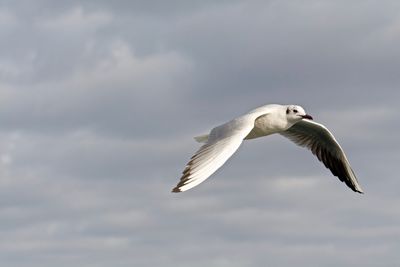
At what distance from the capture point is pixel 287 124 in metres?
21.6

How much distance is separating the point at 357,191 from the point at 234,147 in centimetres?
851

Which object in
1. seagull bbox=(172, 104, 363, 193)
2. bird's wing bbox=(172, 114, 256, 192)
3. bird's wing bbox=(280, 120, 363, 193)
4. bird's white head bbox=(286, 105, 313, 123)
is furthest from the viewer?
bird's wing bbox=(280, 120, 363, 193)

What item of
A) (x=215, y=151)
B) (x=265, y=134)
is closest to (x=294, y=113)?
(x=265, y=134)

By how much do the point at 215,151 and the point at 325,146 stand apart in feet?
29.3

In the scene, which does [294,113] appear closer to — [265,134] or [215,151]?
[265,134]

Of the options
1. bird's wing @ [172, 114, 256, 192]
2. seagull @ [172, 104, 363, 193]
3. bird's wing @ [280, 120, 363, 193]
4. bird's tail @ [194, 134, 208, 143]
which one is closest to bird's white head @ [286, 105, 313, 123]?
seagull @ [172, 104, 363, 193]

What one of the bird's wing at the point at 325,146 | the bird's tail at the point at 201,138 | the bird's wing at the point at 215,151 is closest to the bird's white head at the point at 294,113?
the bird's wing at the point at 215,151

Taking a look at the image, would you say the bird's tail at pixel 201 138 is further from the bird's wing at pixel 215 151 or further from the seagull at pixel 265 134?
the bird's wing at pixel 215 151

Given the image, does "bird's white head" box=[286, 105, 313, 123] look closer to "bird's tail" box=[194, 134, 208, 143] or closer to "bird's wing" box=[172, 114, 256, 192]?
"bird's wing" box=[172, 114, 256, 192]

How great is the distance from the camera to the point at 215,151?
1773 centimetres

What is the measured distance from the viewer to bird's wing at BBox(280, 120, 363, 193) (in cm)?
2542

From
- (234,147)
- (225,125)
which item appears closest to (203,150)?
(234,147)

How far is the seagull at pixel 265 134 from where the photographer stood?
→ 16938 mm

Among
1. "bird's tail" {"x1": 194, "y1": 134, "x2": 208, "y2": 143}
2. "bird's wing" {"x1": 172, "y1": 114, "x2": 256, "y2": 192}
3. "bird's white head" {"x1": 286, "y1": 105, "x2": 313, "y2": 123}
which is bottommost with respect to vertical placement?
"bird's wing" {"x1": 172, "y1": 114, "x2": 256, "y2": 192}
